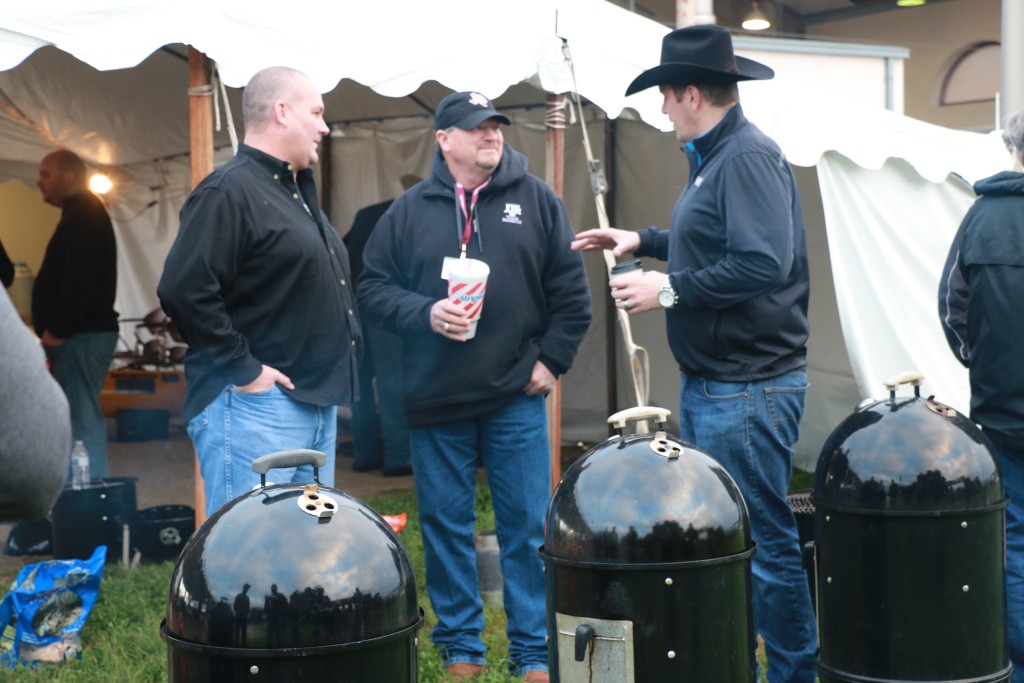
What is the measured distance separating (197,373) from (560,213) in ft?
4.89

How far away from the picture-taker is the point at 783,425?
12.5 feet

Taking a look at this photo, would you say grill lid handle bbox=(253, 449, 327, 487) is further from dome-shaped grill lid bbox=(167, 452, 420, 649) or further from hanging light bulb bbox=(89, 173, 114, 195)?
hanging light bulb bbox=(89, 173, 114, 195)

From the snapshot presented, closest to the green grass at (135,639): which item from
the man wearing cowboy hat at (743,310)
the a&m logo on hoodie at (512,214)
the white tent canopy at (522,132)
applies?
the man wearing cowboy hat at (743,310)

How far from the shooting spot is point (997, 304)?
380cm

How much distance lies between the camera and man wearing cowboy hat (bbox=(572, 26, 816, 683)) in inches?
147

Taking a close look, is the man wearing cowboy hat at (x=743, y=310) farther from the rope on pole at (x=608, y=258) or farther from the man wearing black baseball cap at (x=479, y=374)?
the man wearing black baseball cap at (x=479, y=374)

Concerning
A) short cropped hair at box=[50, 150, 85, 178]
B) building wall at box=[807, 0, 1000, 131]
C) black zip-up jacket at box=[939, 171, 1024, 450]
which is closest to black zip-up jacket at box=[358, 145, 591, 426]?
black zip-up jacket at box=[939, 171, 1024, 450]

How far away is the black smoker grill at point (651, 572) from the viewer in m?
2.64

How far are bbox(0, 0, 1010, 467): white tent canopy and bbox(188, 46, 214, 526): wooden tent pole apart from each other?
0.23 m

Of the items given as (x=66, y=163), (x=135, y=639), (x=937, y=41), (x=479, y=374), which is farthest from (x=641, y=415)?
(x=937, y=41)

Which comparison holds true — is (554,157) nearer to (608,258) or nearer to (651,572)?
(608,258)

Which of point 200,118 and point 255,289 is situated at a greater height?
point 200,118

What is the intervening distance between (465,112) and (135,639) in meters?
2.44

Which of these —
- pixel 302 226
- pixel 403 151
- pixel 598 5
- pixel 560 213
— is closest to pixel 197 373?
pixel 302 226
